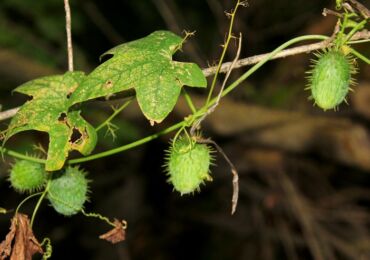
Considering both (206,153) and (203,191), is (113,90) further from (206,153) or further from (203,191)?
(203,191)

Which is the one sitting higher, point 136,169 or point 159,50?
point 159,50

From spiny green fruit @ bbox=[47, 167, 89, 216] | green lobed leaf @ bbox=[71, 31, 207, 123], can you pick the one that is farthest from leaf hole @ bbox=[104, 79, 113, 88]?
spiny green fruit @ bbox=[47, 167, 89, 216]

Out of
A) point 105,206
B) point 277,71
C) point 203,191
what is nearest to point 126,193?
point 105,206

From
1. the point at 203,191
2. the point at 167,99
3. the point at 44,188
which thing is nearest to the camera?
the point at 167,99

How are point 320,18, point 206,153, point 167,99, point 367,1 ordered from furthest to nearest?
point 320,18 → point 367,1 → point 206,153 → point 167,99

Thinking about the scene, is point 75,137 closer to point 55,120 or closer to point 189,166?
point 55,120

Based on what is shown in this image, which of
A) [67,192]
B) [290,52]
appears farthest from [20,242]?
[290,52]
